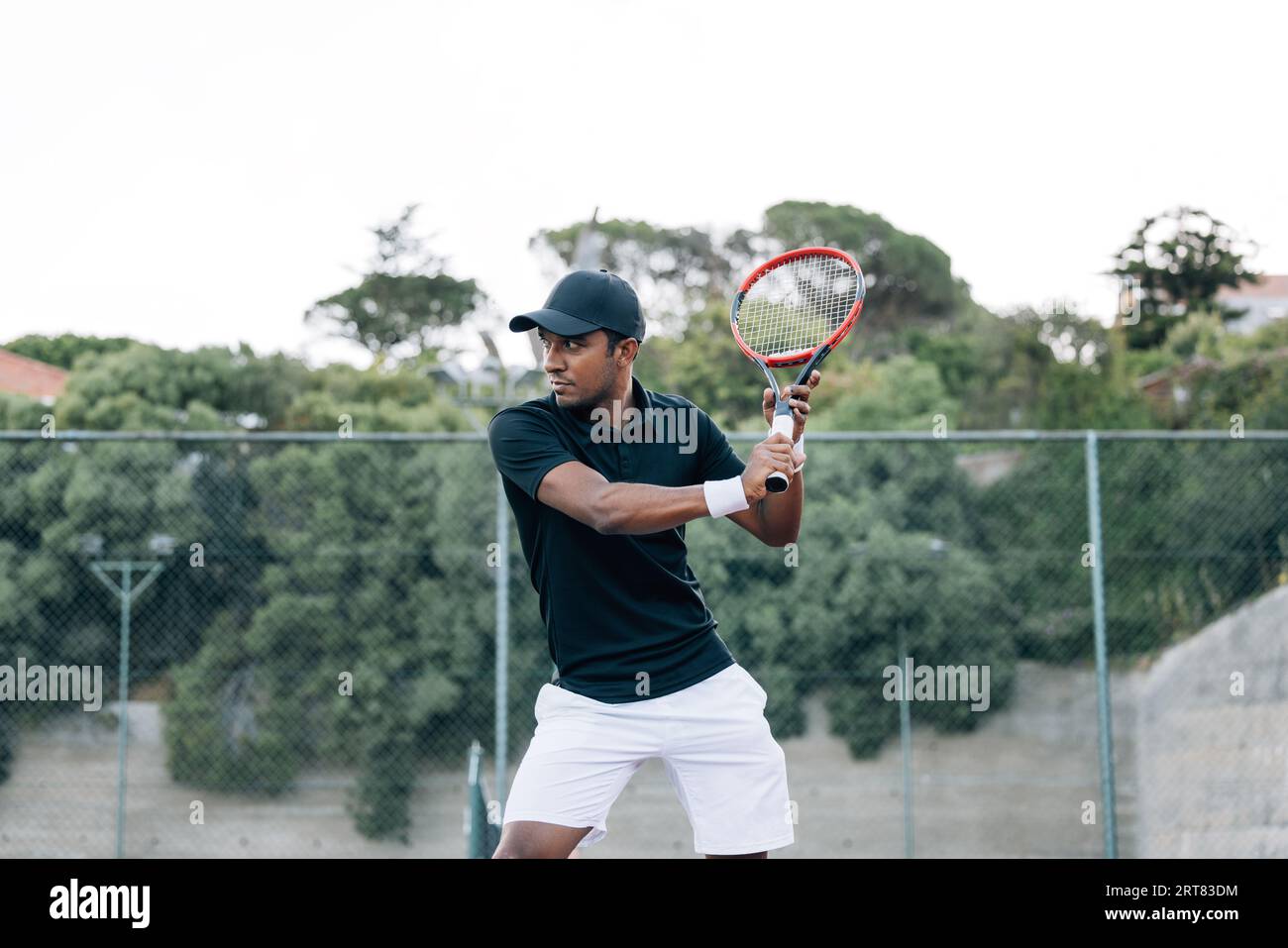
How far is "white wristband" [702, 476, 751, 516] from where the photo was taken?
9.84 feet

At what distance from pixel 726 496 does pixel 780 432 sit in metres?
0.25

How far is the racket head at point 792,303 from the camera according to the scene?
3955 mm

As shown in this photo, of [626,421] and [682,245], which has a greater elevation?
[682,245]

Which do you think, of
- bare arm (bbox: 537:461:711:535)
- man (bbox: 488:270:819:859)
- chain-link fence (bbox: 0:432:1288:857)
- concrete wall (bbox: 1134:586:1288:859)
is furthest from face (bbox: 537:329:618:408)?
concrete wall (bbox: 1134:586:1288:859)

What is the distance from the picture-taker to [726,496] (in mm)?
3010

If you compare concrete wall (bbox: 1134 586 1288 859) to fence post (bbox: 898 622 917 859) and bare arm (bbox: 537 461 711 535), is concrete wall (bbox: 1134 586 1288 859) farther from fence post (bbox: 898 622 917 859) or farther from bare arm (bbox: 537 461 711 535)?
bare arm (bbox: 537 461 711 535)

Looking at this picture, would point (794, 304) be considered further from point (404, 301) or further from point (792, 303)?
point (404, 301)

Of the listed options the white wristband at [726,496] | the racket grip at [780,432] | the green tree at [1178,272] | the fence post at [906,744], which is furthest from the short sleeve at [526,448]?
the green tree at [1178,272]

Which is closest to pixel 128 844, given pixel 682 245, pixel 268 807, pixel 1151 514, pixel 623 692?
pixel 268 807

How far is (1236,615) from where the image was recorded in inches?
320

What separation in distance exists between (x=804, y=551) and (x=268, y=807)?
3779 mm
